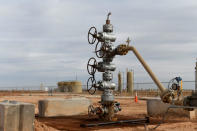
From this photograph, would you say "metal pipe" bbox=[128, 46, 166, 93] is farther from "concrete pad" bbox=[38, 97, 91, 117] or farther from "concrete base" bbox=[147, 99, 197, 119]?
"concrete pad" bbox=[38, 97, 91, 117]

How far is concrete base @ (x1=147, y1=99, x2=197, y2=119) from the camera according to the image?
41.3ft

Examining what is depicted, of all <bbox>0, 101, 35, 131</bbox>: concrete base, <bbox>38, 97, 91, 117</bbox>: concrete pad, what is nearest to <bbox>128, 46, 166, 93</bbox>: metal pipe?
<bbox>38, 97, 91, 117</bbox>: concrete pad

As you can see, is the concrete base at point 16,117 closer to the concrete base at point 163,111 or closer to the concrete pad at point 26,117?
the concrete pad at point 26,117

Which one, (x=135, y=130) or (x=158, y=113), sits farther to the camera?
(x=158, y=113)

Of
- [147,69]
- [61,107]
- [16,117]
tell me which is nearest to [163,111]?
[147,69]

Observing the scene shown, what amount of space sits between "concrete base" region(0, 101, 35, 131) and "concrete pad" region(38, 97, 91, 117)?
193 inches

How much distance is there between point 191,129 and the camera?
9344 millimetres

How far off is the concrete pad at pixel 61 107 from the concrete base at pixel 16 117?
16.0 feet

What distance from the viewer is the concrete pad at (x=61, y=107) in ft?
40.3

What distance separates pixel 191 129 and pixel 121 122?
7.89ft

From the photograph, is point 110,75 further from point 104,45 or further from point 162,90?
point 162,90

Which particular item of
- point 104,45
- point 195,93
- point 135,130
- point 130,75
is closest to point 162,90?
point 195,93

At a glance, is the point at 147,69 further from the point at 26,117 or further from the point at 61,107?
the point at 26,117

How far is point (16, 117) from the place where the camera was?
283 inches
